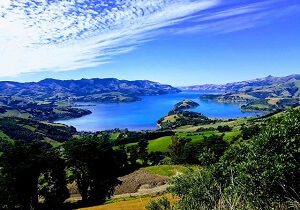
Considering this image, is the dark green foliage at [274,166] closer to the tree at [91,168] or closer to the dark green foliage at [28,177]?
the dark green foliage at [28,177]

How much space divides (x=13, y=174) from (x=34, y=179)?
156 inches

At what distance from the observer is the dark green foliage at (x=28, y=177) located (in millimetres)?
61938

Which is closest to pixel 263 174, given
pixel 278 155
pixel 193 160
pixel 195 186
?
pixel 278 155

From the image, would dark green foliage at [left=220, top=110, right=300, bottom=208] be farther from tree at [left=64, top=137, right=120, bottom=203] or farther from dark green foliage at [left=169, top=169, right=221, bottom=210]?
tree at [left=64, top=137, right=120, bottom=203]

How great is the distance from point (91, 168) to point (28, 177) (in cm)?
1207

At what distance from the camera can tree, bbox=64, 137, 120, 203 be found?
71.2 meters

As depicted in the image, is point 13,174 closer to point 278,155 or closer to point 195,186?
point 195,186

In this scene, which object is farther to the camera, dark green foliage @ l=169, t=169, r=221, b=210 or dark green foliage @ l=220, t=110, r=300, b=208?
dark green foliage @ l=169, t=169, r=221, b=210

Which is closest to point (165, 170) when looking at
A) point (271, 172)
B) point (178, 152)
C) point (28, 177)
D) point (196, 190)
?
point (178, 152)

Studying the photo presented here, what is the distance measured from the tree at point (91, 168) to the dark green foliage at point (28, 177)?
3093 millimetres

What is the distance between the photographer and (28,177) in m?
64.1

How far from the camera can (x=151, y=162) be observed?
141375 mm

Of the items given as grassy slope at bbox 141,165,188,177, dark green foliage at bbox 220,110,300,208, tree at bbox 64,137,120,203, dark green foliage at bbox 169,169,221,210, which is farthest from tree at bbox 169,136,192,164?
dark green foliage at bbox 220,110,300,208

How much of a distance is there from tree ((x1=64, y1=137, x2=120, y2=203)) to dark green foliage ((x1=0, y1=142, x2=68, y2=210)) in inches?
122
